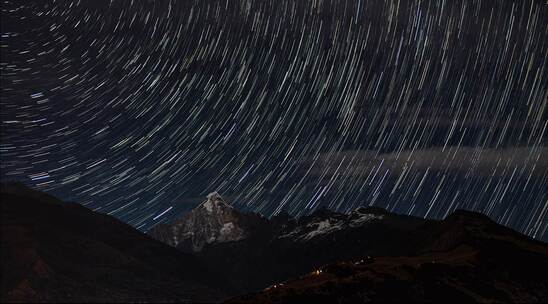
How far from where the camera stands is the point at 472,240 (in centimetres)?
19188

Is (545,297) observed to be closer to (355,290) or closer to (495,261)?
(495,261)

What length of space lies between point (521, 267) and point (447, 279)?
96.8 feet

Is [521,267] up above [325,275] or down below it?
above

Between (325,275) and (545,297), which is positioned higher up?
(545,297)

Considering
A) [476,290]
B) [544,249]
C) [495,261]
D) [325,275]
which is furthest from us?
[544,249]

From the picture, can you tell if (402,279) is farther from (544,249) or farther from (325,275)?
(544,249)

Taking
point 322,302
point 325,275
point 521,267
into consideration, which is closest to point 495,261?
point 521,267

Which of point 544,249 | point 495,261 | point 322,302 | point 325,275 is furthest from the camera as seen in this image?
point 544,249

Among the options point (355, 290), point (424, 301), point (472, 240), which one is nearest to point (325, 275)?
point (355, 290)

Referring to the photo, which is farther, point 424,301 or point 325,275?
point 325,275

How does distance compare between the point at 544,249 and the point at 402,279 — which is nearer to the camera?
the point at 402,279

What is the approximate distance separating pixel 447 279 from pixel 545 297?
22.2 m

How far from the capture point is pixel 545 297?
130 m

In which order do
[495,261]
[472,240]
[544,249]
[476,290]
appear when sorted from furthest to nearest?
1. [472,240]
2. [544,249]
3. [495,261]
4. [476,290]
